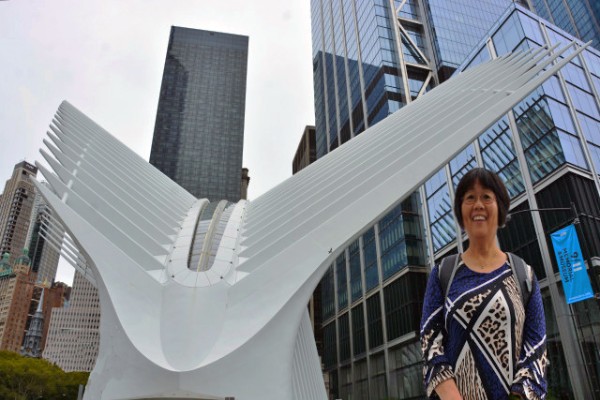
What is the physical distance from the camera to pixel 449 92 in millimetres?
24312

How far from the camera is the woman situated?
231 centimetres

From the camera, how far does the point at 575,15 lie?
86.0m

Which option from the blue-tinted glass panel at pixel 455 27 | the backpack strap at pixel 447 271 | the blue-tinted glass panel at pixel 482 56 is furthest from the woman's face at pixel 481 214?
the blue-tinted glass panel at pixel 455 27

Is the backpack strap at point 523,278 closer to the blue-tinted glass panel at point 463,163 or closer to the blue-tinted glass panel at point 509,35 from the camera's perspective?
the blue-tinted glass panel at point 463,163

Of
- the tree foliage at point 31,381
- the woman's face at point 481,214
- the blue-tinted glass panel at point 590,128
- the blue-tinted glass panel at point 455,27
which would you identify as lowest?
the woman's face at point 481,214

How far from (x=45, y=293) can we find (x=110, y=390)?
183569 millimetres

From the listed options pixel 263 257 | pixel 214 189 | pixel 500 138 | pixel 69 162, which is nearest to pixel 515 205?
pixel 500 138

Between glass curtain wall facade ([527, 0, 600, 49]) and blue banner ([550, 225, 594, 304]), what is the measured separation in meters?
63.3

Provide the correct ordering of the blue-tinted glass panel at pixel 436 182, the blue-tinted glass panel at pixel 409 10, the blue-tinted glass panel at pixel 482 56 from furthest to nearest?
the blue-tinted glass panel at pixel 409 10 → the blue-tinted glass panel at pixel 436 182 → the blue-tinted glass panel at pixel 482 56

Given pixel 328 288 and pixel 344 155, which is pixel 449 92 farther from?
pixel 328 288

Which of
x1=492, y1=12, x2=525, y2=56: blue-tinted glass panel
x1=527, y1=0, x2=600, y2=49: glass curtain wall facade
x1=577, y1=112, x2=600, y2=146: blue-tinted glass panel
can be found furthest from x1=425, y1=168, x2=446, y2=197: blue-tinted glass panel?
x1=527, y1=0, x2=600, y2=49: glass curtain wall facade

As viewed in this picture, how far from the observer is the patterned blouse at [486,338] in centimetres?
231

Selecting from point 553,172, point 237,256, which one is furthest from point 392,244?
point 237,256

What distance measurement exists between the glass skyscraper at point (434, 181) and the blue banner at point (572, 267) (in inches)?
44.5
